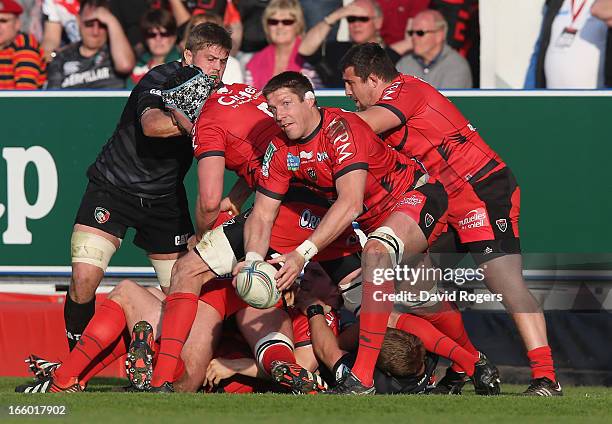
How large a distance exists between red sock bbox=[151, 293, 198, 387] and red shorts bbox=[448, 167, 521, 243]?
6.33ft

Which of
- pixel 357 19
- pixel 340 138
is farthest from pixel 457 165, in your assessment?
pixel 357 19

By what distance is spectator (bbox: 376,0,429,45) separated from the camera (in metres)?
11.6

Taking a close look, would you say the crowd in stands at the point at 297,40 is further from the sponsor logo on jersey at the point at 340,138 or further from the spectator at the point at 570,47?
the sponsor logo on jersey at the point at 340,138

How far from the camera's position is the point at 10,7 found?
12.0 m

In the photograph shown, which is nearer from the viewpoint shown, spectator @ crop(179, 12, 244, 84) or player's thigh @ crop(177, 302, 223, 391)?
player's thigh @ crop(177, 302, 223, 391)

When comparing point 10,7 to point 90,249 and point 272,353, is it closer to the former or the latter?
point 90,249

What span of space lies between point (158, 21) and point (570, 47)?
12.4ft

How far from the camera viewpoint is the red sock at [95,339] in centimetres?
773

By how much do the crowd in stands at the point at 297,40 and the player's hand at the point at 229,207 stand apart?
8.53 ft

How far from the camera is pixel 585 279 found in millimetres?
9562

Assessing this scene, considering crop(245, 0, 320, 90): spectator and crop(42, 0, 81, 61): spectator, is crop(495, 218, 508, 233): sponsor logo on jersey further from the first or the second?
crop(42, 0, 81, 61): spectator

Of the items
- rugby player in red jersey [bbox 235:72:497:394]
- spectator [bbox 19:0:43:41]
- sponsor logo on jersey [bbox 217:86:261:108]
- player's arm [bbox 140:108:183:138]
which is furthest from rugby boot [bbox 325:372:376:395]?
spectator [bbox 19:0:43:41]

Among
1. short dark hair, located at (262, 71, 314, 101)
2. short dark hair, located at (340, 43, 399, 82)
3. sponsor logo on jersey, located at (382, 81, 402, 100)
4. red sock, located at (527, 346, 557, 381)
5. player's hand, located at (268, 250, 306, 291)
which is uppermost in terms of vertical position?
short dark hair, located at (262, 71, 314, 101)

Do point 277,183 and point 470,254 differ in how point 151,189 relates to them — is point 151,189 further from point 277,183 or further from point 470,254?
point 470,254
